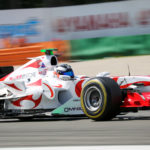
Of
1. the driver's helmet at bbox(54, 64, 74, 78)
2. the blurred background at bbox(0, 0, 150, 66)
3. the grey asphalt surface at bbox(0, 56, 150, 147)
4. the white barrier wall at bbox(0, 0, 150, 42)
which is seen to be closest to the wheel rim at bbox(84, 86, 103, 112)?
the grey asphalt surface at bbox(0, 56, 150, 147)

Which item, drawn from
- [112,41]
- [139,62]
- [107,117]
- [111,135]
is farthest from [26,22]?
[111,135]

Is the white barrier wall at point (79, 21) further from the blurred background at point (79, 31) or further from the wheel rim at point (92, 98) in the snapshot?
the wheel rim at point (92, 98)

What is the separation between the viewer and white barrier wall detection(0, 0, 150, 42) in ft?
51.2

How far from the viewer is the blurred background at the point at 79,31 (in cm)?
1550

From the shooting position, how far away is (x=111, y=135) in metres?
5.58

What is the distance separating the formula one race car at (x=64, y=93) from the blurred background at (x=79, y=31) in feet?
21.7

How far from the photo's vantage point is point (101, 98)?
7.07 m

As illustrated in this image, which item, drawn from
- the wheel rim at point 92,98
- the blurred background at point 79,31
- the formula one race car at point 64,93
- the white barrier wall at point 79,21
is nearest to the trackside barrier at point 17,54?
the blurred background at point 79,31

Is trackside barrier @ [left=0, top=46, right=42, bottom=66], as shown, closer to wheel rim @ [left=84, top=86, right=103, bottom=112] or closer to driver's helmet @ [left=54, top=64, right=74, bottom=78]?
driver's helmet @ [left=54, top=64, right=74, bottom=78]

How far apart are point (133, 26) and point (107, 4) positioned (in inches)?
48.3

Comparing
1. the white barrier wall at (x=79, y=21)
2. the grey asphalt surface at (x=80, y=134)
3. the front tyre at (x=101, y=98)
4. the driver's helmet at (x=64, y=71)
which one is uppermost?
the white barrier wall at (x=79, y=21)

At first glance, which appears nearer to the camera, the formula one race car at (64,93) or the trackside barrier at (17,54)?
the formula one race car at (64,93)

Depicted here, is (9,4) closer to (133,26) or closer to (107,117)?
(133,26)

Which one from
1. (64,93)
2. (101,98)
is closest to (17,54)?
(64,93)
